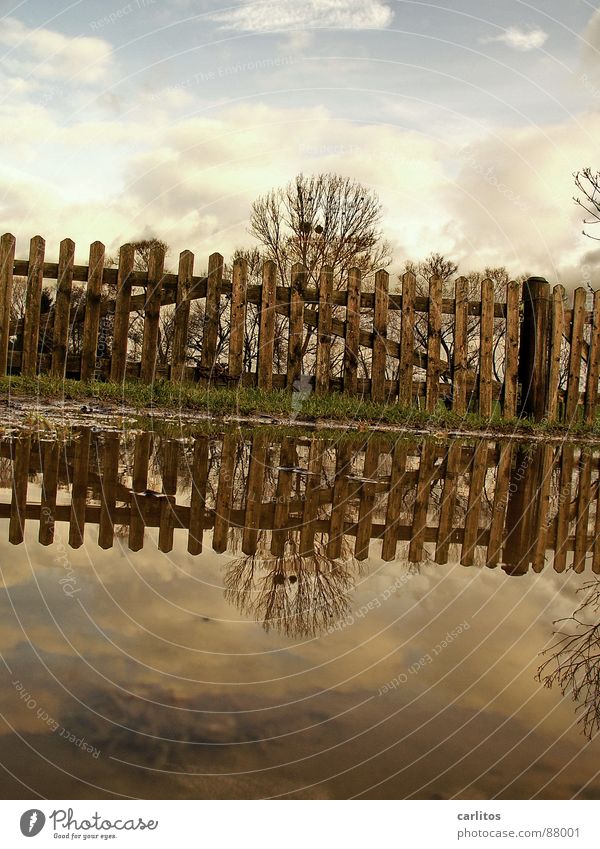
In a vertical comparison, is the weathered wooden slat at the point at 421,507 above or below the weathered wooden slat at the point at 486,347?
below

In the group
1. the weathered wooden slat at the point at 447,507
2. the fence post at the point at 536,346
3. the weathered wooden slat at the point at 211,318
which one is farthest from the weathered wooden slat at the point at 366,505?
the fence post at the point at 536,346

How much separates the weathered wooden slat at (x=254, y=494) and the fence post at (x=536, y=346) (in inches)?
256

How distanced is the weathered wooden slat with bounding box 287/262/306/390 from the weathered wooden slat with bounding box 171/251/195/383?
155cm

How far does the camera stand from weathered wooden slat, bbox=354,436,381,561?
473cm

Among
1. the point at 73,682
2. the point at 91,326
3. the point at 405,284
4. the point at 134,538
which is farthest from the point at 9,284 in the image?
the point at 73,682

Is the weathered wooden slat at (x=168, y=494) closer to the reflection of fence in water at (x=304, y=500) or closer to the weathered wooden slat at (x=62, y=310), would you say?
the reflection of fence in water at (x=304, y=500)

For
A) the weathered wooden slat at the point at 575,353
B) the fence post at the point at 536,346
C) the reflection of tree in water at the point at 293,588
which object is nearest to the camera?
the reflection of tree in water at the point at 293,588

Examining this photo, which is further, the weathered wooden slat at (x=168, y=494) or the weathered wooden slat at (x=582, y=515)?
the weathered wooden slat at (x=582, y=515)

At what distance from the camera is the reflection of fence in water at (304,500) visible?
15.6ft

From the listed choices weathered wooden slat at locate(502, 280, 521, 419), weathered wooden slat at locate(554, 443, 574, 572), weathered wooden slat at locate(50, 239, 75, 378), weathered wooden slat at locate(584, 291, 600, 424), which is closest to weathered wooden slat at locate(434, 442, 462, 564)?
weathered wooden slat at locate(554, 443, 574, 572)

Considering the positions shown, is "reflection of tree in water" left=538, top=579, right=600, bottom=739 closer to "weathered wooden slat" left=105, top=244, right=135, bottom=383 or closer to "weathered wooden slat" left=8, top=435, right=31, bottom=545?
"weathered wooden slat" left=8, top=435, right=31, bottom=545

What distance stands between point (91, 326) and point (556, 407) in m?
7.46

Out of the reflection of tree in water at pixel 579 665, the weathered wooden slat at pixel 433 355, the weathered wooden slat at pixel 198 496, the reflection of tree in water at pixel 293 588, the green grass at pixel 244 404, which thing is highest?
the weathered wooden slat at pixel 433 355

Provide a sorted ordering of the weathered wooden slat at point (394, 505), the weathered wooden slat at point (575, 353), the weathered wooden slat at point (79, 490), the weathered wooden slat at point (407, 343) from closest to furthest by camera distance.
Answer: the weathered wooden slat at point (79, 490), the weathered wooden slat at point (394, 505), the weathered wooden slat at point (407, 343), the weathered wooden slat at point (575, 353)
